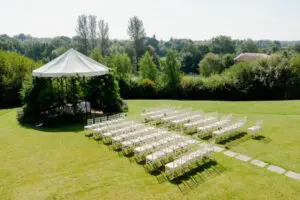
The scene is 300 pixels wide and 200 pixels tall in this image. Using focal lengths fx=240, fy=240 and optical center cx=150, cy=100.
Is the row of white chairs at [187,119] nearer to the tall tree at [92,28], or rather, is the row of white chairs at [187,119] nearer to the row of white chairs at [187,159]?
the row of white chairs at [187,159]

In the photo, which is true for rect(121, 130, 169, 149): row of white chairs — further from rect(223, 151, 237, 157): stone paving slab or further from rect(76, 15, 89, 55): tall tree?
rect(76, 15, 89, 55): tall tree

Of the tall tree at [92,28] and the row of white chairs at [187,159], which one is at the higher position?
the tall tree at [92,28]

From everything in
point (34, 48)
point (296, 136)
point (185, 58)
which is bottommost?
point (296, 136)

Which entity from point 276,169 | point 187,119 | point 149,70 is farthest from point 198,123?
point 149,70

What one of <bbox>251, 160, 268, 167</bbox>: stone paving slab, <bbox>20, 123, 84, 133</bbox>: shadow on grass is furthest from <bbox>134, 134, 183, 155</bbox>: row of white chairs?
<bbox>20, 123, 84, 133</bbox>: shadow on grass

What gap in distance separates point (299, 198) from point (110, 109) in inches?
576

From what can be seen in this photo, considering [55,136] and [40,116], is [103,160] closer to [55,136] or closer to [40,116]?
[55,136]

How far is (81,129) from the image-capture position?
51.5 feet

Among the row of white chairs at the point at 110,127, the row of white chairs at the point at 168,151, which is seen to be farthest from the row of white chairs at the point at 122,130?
the row of white chairs at the point at 168,151

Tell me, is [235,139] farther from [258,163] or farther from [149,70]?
[149,70]

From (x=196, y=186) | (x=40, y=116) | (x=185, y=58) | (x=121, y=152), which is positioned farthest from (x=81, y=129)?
(x=185, y=58)

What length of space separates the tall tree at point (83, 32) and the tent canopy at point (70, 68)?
3861 cm

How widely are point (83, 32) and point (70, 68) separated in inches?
1649

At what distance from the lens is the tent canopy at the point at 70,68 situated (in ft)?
55.2
